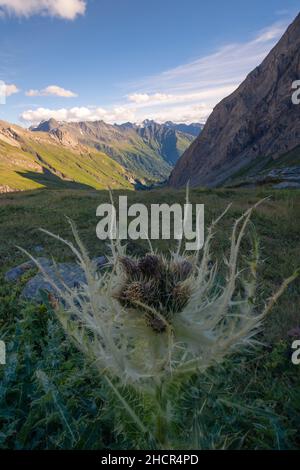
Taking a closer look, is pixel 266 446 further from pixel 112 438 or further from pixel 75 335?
pixel 75 335

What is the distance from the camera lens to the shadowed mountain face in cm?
11500

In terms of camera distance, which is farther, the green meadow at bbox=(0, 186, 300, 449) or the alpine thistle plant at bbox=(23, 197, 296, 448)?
the green meadow at bbox=(0, 186, 300, 449)

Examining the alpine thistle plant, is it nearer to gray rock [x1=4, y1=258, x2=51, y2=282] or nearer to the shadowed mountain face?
gray rock [x1=4, y1=258, x2=51, y2=282]

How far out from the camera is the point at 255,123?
429ft

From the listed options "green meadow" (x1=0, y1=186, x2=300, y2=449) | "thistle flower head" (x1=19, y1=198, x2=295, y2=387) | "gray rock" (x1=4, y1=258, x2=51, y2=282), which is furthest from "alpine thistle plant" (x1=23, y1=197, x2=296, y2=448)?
"gray rock" (x1=4, y1=258, x2=51, y2=282)

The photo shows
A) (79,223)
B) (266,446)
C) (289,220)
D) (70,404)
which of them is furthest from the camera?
(289,220)

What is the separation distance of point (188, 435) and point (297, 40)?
475 feet

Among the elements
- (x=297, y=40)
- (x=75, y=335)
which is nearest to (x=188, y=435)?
(x=75, y=335)

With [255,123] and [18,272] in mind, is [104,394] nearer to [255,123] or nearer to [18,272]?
[18,272]

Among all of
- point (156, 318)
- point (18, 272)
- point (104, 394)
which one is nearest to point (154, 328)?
point (156, 318)

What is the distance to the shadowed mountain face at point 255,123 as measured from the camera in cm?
11500

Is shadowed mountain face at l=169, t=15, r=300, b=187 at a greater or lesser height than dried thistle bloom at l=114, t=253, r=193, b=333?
greater
